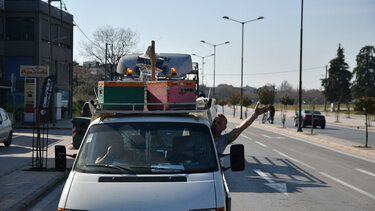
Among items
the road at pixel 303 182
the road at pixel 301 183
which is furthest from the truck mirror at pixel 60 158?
the road at pixel 303 182

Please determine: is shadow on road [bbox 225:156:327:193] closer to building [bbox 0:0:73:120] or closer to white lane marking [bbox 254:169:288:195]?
white lane marking [bbox 254:169:288:195]

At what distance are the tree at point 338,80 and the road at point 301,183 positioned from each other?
263ft

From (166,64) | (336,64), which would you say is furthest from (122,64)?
(336,64)

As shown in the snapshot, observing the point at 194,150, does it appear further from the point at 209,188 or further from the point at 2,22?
the point at 2,22

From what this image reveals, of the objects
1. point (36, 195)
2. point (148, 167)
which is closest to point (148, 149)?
point (148, 167)

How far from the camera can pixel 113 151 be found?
5.34 meters

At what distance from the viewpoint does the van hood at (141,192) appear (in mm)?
4395

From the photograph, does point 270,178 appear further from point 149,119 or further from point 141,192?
point 141,192

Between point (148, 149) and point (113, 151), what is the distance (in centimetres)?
39

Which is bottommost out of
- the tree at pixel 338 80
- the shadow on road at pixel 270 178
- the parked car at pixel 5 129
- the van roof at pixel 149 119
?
the shadow on road at pixel 270 178

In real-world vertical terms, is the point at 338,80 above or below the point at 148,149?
above

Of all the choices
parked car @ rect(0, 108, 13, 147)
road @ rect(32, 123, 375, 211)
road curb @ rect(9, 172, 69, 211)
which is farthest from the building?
road curb @ rect(9, 172, 69, 211)

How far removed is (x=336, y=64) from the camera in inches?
3762

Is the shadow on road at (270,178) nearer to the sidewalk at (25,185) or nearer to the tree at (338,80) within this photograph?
the sidewalk at (25,185)
